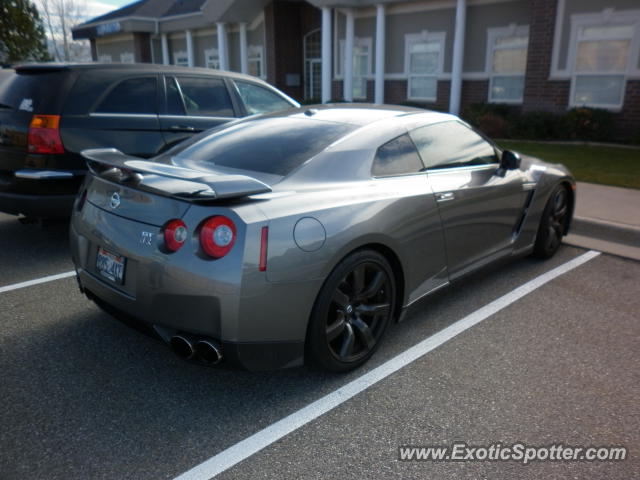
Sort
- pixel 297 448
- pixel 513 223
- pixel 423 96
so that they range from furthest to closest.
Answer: pixel 423 96 < pixel 513 223 < pixel 297 448

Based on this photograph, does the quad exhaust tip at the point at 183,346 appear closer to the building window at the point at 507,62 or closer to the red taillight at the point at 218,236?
the red taillight at the point at 218,236

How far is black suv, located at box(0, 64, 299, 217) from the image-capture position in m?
4.96

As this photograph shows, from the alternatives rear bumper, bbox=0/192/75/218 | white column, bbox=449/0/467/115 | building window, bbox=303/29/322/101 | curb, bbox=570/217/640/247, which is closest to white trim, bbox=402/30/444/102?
white column, bbox=449/0/467/115

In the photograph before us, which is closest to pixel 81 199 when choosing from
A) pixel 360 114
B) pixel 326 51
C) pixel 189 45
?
pixel 360 114

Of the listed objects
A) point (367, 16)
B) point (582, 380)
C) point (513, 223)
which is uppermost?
point (367, 16)

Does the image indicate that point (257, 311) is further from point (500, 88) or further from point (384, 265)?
point (500, 88)

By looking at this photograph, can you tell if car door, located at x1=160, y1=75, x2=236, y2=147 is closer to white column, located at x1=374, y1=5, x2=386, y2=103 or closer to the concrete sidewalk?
the concrete sidewalk

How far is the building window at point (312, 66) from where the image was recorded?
23.0 m

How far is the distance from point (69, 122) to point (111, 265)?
2.66m

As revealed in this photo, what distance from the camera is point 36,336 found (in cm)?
360

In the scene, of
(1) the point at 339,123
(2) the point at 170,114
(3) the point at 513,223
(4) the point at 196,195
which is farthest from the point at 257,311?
(2) the point at 170,114

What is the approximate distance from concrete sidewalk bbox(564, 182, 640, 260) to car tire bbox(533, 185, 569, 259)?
0.59 meters

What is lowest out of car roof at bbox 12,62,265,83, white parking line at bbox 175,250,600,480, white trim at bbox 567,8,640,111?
white parking line at bbox 175,250,600,480

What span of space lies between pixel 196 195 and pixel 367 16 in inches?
731
